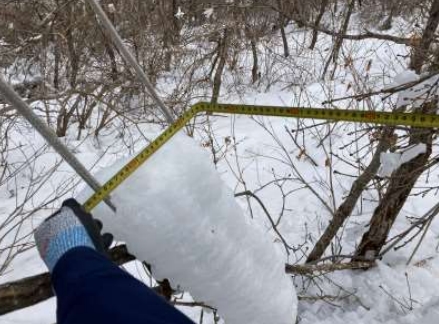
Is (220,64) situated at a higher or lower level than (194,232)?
lower

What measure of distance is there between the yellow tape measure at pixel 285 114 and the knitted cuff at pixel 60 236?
0.49 ft

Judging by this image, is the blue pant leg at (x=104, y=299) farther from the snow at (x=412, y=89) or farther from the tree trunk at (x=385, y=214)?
the tree trunk at (x=385, y=214)

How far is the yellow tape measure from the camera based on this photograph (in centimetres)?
110

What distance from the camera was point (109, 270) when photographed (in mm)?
764

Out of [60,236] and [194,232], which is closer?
[60,236]

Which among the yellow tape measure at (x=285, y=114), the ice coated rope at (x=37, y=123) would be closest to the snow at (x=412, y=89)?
the yellow tape measure at (x=285, y=114)

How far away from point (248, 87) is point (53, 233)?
5.67 meters

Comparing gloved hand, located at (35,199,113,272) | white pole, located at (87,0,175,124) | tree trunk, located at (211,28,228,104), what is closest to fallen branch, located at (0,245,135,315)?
gloved hand, located at (35,199,113,272)

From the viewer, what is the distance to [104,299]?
686 millimetres

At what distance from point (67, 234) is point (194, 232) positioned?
0.37m

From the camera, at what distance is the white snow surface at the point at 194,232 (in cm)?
110

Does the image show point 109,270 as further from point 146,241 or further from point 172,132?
point 172,132

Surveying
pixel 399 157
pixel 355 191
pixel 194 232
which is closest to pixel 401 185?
pixel 355 191

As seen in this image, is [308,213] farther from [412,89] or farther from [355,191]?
[412,89]
